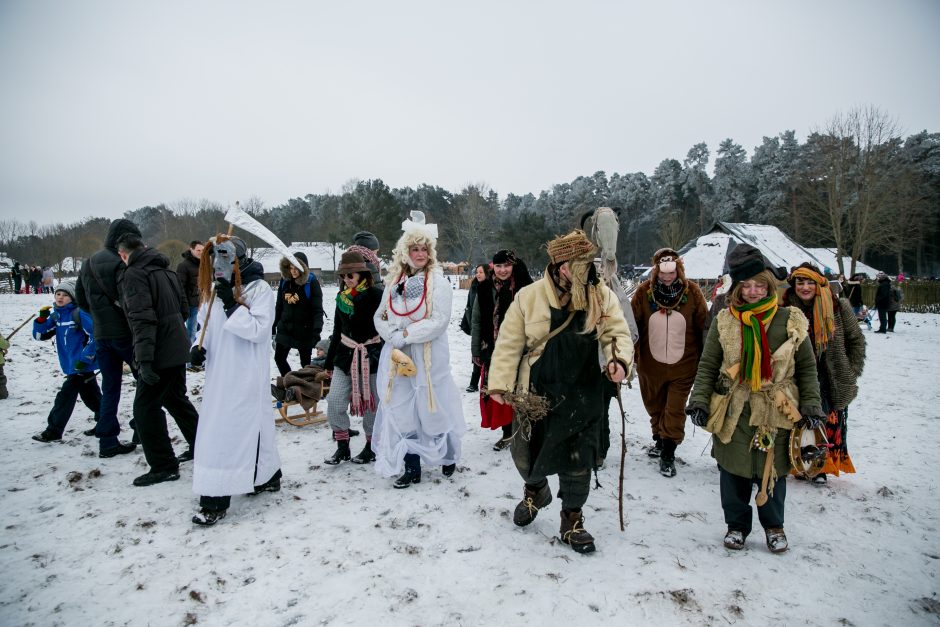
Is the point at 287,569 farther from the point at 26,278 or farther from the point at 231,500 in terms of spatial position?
the point at 26,278

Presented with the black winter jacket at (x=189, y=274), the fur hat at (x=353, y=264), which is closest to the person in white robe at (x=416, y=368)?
the fur hat at (x=353, y=264)

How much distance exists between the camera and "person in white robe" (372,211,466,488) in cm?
408

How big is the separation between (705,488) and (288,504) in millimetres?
3590

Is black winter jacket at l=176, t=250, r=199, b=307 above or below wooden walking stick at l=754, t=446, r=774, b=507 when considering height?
above

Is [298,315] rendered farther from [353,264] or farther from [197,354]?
[197,354]

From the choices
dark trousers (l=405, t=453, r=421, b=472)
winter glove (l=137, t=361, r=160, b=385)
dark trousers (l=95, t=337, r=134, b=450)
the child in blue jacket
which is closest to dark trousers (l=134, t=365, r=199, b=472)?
winter glove (l=137, t=361, r=160, b=385)

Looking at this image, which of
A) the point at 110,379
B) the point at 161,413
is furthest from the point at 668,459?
the point at 110,379

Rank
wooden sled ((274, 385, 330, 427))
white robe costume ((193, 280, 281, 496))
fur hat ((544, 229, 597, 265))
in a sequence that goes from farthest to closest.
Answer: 1. wooden sled ((274, 385, 330, 427))
2. white robe costume ((193, 280, 281, 496))
3. fur hat ((544, 229, 597, 265))

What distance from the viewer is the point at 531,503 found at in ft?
11.0

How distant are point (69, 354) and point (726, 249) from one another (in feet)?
77.9

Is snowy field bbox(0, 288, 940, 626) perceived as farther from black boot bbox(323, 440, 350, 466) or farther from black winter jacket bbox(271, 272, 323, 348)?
black winter jacket bbox(271, 272, 323, 348)

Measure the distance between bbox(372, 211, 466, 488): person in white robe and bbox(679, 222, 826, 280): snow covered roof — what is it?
2105 centimetres

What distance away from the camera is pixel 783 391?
3.07 metres

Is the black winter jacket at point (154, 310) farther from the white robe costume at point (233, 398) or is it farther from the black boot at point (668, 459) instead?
the black boot at point (668, 459)
